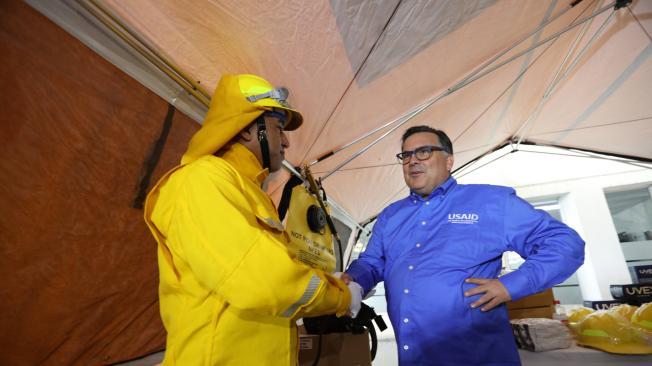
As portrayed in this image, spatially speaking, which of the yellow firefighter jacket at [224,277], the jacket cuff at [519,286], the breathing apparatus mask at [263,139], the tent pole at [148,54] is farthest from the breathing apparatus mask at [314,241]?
the tent pole at [148,54]

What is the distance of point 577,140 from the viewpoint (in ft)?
14.4

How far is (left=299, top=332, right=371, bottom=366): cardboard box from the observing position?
5.03 feet

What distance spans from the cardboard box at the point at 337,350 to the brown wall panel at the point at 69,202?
0.77 m

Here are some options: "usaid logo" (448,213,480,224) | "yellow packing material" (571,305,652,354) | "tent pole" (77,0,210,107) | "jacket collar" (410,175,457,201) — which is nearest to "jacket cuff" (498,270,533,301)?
"usaid logo" (448,213,480,224)

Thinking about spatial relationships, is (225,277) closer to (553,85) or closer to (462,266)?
(462,266)

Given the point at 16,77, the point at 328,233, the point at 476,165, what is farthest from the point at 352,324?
the point at 476,165

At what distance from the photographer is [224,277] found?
701 mm

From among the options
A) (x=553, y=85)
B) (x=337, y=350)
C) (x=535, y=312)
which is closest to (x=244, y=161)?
(x=337, y=350)

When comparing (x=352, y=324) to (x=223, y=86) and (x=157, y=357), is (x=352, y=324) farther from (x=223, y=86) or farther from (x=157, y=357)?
(x=223, y=86)

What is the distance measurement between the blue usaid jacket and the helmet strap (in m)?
0.77

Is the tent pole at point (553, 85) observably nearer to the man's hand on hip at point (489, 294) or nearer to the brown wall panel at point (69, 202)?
the man's hand on hip at point (489, 294)

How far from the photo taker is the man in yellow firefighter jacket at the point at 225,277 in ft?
2.33

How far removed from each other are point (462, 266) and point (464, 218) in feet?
0.77

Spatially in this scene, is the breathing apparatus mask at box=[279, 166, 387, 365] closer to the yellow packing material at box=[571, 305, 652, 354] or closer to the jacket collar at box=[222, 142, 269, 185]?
the jacket collar at box=[222, 142, 269, 185]
